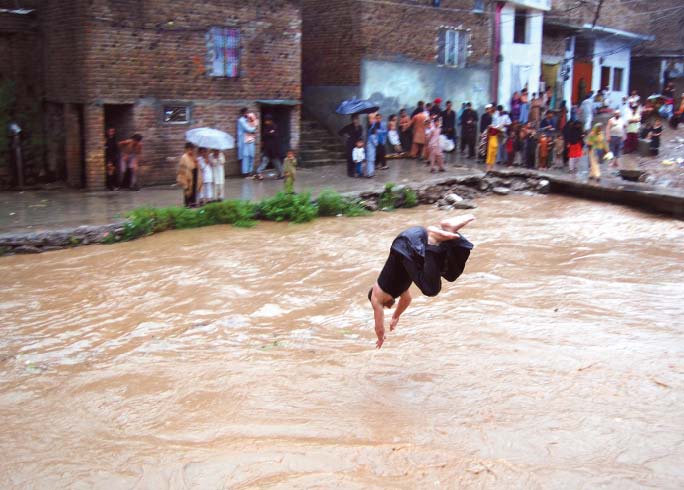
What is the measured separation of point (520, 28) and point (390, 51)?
675 centimetres

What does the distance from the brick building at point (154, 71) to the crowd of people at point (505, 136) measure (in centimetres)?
283

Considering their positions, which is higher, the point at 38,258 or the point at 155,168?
the point at 155,168

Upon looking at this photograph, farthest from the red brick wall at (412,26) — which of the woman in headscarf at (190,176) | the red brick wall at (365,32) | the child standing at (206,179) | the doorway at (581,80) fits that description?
the woman in headscarf at (190,176)

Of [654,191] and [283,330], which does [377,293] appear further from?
[654,191]

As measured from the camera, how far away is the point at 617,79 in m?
31.3

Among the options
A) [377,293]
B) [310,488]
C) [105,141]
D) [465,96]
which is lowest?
[310,488]

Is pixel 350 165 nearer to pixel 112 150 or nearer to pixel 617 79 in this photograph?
pixel 112 150

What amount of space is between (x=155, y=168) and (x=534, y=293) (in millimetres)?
9454

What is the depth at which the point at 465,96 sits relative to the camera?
76.8ft

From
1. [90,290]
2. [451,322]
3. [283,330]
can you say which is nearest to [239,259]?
[90,290]

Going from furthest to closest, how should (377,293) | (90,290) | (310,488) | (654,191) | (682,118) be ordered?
(682,118) < (654,191) < (90,290) < (377,293) < (310,488)

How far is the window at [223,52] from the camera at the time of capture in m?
16.8

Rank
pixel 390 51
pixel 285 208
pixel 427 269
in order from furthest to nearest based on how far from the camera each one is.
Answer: pixel 390 51
pixel 285 208
pixel 427 269

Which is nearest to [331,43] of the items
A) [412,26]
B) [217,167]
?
[412,26]
